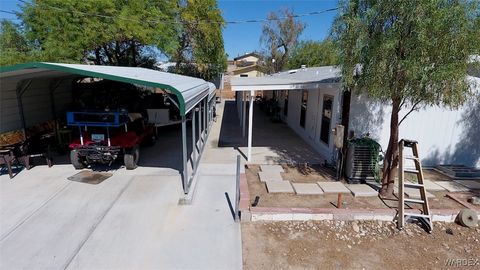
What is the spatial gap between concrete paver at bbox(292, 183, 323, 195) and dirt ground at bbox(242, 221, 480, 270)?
97cm

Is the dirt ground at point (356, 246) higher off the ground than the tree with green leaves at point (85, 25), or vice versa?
the tree with green leaves at point (85, 25)

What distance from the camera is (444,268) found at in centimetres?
379

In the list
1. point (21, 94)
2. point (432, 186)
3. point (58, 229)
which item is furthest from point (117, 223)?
point (432, 186)

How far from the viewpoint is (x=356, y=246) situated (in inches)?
168

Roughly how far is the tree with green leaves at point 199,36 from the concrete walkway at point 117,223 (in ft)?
44.5

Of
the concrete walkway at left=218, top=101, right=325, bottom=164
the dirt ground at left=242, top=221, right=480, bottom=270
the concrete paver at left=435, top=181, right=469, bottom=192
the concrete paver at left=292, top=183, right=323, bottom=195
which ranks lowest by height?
the dirt ground at left=242, top=221, right=480, bottom=270

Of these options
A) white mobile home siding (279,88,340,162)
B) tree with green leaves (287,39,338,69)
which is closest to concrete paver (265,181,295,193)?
white mobile home siding (279,88,340,162)

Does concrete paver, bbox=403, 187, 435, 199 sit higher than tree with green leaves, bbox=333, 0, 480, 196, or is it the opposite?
tree with green leaves, bbox=333, 0, 480, 196

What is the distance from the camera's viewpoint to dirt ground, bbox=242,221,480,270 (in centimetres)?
386

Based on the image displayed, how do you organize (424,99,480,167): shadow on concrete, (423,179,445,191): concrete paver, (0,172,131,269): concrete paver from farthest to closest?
(424,99,480,167): shadow on concrete
(423,179,445,191): concrete paver
(0,172,131,269): concrete paver

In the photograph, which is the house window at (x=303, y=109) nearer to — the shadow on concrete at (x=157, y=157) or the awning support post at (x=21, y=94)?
the shadow on concrete at (x=157, y=157)

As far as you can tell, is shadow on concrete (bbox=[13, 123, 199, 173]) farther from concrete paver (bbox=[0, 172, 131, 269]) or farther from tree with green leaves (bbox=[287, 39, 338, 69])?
tree with green leaves (bbox=[287, 39, 338, 69])

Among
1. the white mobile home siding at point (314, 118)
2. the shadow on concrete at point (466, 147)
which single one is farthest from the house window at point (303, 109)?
the shadow on concrete at point (466, 147)

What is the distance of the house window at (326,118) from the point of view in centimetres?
824
